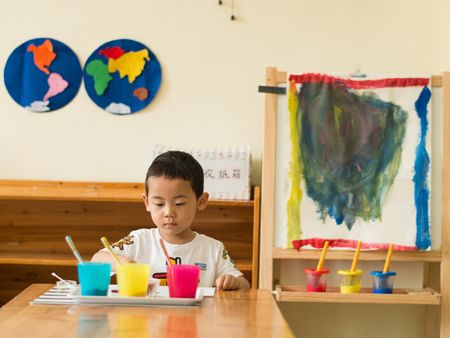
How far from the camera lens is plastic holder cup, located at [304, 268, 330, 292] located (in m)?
3.06

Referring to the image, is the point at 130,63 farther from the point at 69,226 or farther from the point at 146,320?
the point at 146,320

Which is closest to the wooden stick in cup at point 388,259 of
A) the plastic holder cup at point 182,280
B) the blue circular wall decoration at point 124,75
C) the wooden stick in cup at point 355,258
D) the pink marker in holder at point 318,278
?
the wooden stick in cup at point 355,258

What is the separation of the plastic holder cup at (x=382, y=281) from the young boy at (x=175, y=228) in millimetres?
1095

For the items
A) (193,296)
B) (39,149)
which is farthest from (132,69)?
(193,296)

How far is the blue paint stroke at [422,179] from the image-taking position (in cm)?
311

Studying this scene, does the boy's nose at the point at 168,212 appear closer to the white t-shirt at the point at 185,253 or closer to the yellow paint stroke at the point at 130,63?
the white t-shirt at the point at 185,253

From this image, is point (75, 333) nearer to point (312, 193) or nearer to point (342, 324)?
point (312, 193)

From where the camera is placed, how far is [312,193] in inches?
124

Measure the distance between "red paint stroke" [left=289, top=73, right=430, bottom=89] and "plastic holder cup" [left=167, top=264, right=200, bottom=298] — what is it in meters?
1.72

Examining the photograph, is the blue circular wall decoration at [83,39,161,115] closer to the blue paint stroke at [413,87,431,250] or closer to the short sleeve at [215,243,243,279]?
the blue paint stroke at [413,87,431,250]

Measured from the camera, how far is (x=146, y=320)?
1384mm

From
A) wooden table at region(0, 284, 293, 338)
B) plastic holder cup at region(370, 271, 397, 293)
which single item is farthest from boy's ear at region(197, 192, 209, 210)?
plastic holder cup at region(370, 271, 397, 293)

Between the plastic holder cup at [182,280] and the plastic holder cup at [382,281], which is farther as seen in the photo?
the plastic holder cup at [382,281]

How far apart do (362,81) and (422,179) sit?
48 centimetres
